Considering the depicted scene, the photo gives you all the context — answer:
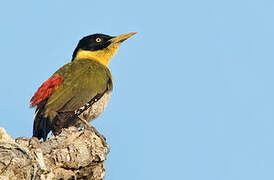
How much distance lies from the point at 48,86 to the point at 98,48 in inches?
108

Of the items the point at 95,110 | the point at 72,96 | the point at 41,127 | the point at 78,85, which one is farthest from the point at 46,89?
the point at 95,110

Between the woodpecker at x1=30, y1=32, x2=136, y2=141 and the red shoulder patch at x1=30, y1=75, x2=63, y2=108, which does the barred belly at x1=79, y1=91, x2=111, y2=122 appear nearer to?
the woodpecker at x1=30, y1=32, x2=136, y2=141

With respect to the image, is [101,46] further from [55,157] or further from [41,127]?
[55,157]

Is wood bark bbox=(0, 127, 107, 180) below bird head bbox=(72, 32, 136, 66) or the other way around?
below

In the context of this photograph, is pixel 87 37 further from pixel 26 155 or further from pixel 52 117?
pixel 26 155

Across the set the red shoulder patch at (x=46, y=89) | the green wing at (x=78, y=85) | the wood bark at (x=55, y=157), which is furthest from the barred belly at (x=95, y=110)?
the wood bark at (x=55, y=157)

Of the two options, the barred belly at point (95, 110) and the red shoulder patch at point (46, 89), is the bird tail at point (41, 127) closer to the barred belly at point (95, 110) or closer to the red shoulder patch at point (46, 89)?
the red shoulder patch at point (46, 89)

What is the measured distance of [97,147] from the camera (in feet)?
18.5

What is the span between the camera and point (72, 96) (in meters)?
8.41

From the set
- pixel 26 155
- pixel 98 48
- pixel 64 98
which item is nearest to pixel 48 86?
pixel 64 98

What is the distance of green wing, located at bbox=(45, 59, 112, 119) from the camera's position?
8.05 meters

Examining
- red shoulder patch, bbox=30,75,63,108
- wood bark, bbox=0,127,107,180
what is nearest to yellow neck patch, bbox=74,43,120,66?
red shoulder patch, bbox=30,75,63,108

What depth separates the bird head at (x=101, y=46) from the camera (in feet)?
35.4

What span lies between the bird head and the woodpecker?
22 cm
